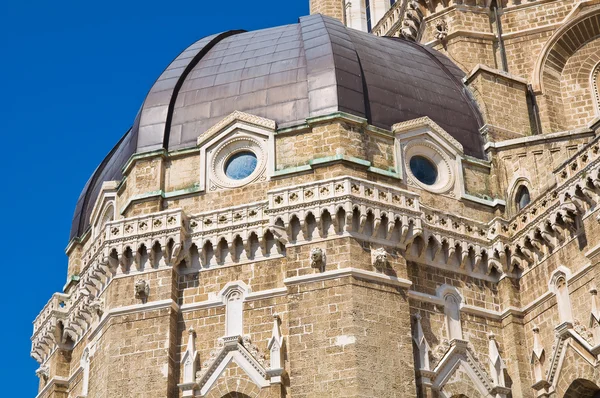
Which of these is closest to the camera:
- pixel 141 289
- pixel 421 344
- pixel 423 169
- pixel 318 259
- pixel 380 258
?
pixel 318 259

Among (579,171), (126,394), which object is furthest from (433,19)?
(126,394)

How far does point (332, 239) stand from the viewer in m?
29.0

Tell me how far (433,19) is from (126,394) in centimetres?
1926

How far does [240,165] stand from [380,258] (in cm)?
560

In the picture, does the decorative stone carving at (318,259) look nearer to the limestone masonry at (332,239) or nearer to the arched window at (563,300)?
the limestone masonry at (332,239)

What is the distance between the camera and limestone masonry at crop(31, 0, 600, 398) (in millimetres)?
28172

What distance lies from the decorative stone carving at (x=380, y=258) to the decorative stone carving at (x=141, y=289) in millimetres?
6335

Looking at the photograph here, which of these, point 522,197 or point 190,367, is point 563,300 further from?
point 190,367

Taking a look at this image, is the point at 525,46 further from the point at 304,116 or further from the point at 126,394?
the point at 126,394

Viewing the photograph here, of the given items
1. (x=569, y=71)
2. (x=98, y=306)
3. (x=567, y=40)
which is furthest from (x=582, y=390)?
(x=567, y=40)

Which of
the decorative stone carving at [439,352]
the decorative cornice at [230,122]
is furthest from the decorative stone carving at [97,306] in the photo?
the decorative stone carving at [439,352]

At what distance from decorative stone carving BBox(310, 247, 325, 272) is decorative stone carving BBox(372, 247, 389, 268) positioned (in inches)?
54.0

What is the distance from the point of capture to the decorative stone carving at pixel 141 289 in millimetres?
29688

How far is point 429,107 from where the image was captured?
33625 millimetres
